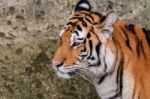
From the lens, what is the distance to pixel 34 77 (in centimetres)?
434

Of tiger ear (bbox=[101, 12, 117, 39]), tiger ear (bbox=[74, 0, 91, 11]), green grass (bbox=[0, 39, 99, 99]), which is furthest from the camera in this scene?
green grass (bbox=[0, 39, 99, 99])

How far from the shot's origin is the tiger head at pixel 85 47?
10.2 feet

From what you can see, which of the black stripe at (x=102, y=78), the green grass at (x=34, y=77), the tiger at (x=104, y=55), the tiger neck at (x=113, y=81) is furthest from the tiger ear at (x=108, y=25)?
the green grass at (x=34, y=77)

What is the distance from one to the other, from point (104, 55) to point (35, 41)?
4.27 feet

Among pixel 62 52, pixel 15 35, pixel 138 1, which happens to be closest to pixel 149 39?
pixel 62 52

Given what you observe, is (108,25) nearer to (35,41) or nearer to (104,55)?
(104,55)

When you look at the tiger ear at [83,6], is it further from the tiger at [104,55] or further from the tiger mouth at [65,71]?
the tiger mouth at [65,71]

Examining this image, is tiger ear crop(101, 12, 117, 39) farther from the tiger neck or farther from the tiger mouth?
the tiger mouth

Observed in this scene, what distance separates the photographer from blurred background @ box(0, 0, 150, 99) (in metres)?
4.31

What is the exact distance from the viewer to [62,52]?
10.2 ft

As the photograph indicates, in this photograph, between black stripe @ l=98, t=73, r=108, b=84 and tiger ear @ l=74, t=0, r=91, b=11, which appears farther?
tiger ear @ l=74, t=0, r=91, b=11

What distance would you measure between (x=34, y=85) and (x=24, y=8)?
0.59m

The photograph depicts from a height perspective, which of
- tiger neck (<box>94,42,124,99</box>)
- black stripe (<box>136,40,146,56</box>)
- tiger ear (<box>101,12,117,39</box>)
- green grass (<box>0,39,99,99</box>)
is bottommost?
green grass (<box>0,39,99,99</box>)

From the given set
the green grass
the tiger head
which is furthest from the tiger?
the green grass
